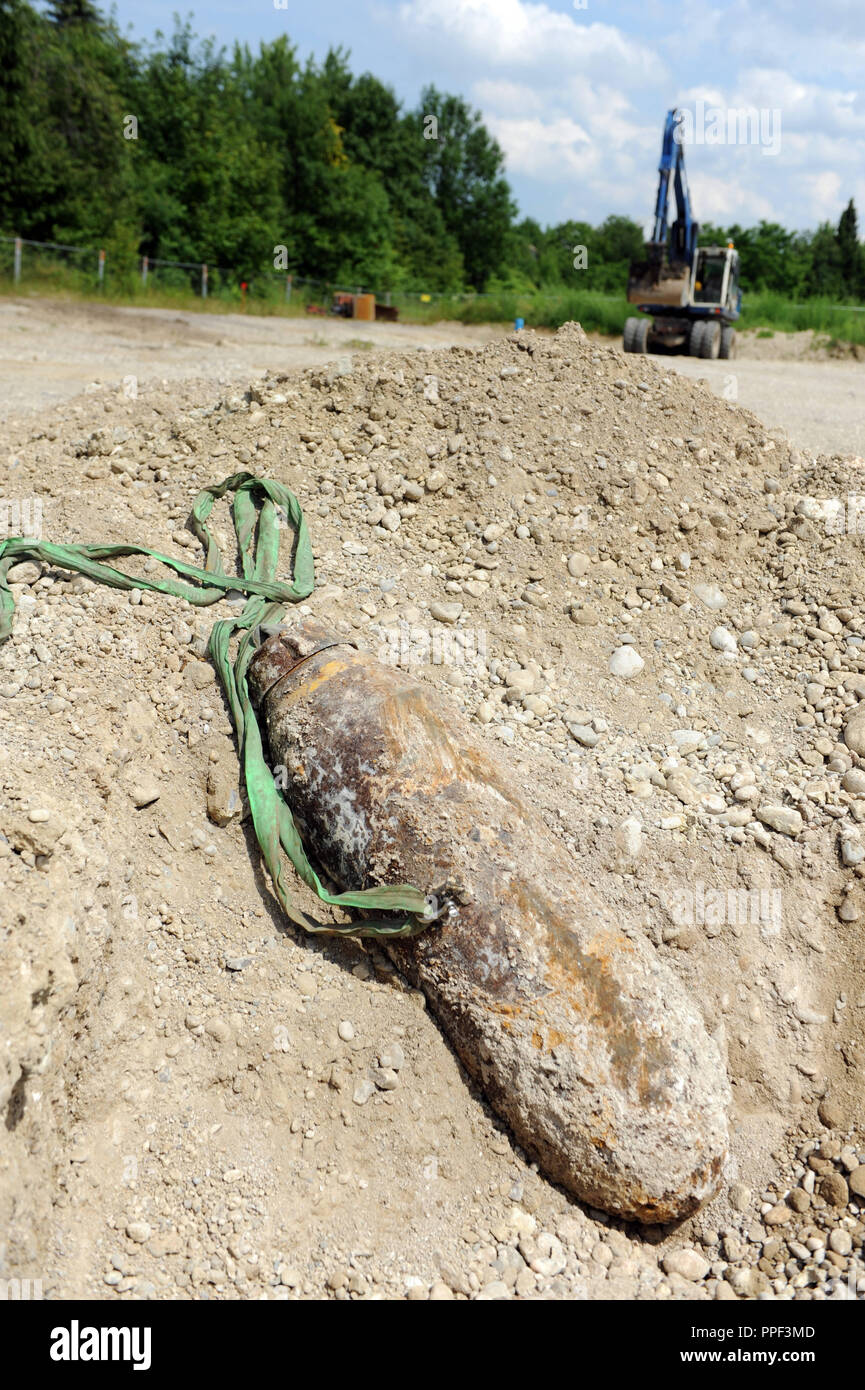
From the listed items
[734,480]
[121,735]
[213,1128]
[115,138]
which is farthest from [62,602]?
[115,138]

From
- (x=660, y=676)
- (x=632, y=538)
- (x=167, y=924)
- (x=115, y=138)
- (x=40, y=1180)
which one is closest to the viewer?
(x=40, y=1180)

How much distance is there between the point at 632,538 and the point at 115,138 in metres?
20.5

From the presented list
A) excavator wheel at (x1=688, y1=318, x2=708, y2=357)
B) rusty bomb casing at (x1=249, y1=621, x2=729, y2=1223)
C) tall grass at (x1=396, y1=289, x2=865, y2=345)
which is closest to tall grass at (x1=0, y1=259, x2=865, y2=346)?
tall grass at (x1=396, y1=289, x2=865, y2=345)

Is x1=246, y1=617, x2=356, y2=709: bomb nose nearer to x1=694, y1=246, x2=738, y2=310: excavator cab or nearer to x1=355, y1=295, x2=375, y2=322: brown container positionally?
x1=694, y1=246, x2=738, y2=310: excavator cab

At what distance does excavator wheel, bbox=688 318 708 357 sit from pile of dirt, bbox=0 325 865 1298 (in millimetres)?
9873

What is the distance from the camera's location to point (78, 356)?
9.73m

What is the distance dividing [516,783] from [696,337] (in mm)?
12385

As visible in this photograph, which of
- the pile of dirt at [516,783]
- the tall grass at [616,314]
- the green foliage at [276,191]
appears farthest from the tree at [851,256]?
the pile of dirt at [516,783]

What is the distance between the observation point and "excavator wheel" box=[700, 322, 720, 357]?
44.2 ft

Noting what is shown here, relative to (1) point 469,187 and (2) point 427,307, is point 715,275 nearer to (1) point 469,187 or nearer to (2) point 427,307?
(2) point 427,307

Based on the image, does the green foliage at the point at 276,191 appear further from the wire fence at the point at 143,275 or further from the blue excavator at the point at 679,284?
the blue excavator at the point at 679,284

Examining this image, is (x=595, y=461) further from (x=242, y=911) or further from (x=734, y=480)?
(x=242, y=911)

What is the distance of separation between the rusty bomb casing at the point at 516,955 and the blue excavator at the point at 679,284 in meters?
12.0

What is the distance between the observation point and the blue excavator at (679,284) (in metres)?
12.8
